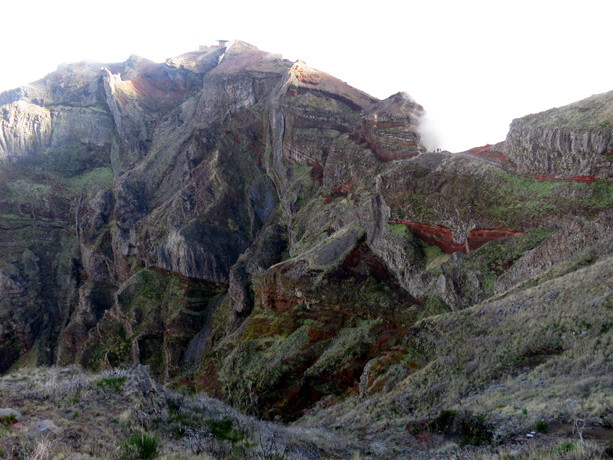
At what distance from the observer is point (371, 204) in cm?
3534

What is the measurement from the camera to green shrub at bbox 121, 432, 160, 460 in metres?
6.93

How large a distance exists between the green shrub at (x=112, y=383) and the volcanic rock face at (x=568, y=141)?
2469 centimetres

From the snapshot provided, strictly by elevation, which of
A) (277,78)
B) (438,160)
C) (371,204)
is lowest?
(371,204)

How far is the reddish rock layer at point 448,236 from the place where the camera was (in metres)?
25.0

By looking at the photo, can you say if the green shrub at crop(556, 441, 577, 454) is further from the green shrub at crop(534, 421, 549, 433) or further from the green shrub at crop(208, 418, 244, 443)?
the green shrub at crop(208, 418, 244, 443)

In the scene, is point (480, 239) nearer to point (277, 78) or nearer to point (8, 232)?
point (277, 78)

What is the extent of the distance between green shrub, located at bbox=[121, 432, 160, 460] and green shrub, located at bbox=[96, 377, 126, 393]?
3782 millimetres

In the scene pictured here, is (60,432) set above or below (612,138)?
below

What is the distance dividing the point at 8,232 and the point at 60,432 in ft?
308

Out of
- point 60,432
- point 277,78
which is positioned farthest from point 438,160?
point 277,78

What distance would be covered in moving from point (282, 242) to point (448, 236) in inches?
1292

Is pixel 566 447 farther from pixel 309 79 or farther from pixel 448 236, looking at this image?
pixel 309 79

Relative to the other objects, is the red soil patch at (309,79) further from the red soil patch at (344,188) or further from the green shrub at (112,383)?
the green shrub at (112,383)

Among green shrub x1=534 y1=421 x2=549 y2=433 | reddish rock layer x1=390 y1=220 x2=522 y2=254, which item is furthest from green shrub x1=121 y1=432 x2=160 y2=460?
reddish rock layer x1=390 y1=220 x2=522 y2=254
